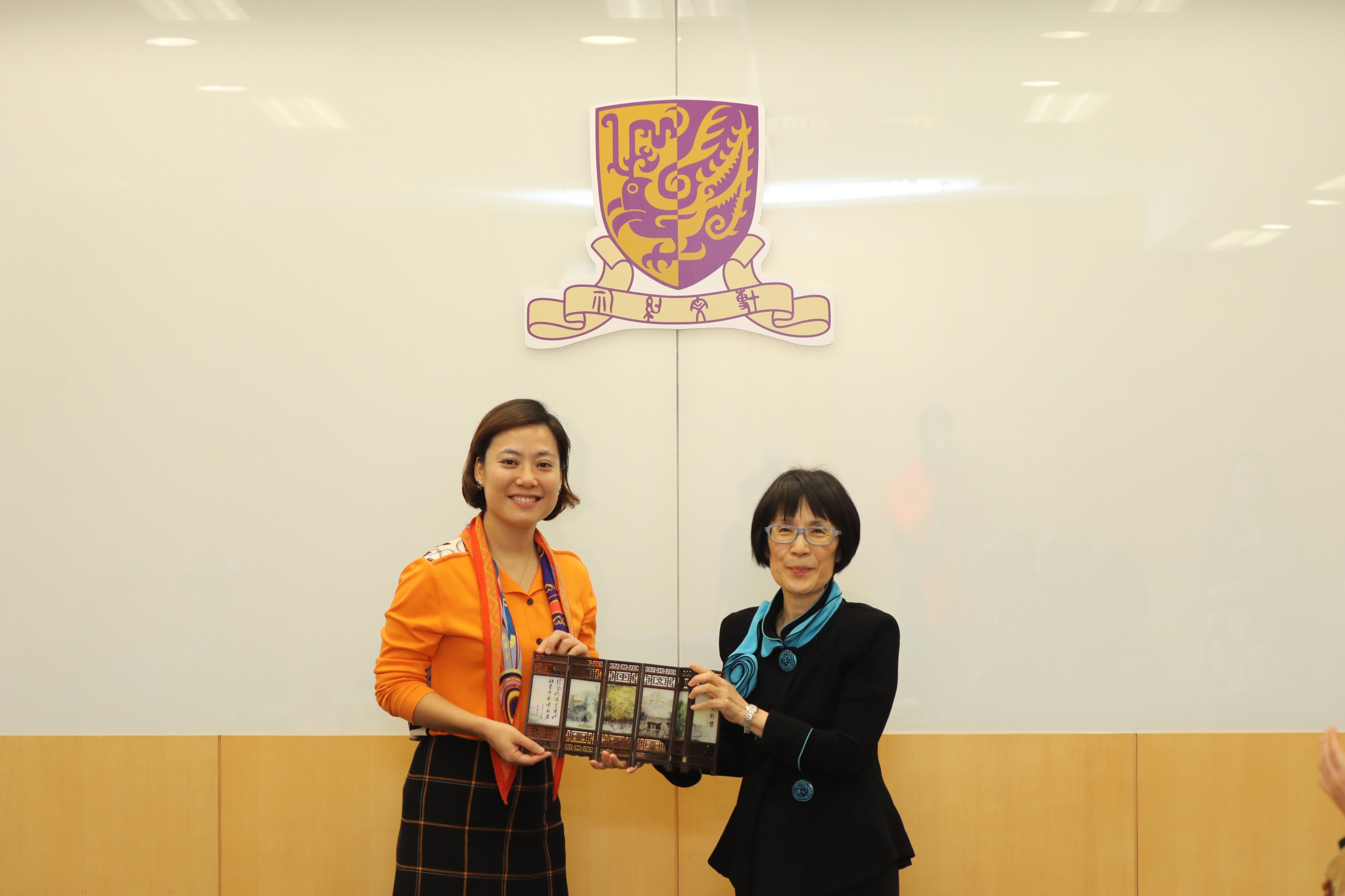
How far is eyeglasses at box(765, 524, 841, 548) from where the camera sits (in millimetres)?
1984

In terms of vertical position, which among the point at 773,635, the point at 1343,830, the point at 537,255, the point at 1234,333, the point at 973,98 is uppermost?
the point at 973,98

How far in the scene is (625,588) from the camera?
8.97 feet

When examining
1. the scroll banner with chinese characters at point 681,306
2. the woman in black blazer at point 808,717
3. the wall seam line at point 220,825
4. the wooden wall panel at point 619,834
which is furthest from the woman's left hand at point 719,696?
the wall seam line at point 220,825

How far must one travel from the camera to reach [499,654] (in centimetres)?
201

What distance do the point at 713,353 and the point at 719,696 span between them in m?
1.14

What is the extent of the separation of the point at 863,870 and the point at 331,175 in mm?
2378

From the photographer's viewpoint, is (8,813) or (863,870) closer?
(863,870)

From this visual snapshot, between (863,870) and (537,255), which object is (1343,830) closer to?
(863,870)

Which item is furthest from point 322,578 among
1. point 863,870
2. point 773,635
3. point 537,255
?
point 863,870

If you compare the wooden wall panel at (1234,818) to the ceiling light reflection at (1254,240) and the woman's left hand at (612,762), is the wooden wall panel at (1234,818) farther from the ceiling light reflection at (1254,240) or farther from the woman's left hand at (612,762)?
the woman's left hand at (612,762)

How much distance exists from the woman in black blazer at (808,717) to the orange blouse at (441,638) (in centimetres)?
44

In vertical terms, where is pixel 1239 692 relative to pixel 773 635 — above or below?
below

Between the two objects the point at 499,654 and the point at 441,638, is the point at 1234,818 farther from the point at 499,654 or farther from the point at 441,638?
the point at 441,638

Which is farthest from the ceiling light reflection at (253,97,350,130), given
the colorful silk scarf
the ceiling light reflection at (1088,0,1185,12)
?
the ceiling light reflection at (1088,0,1185,12)
